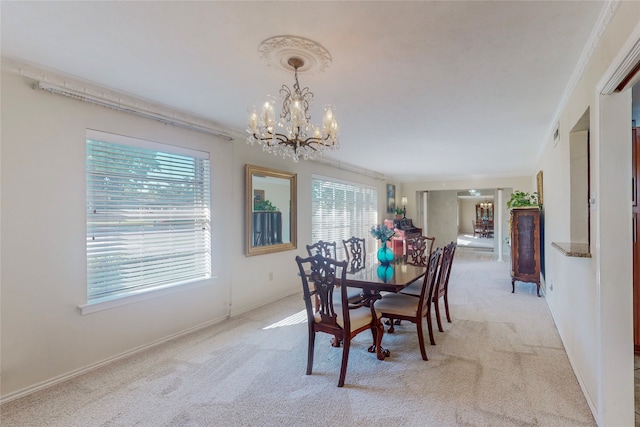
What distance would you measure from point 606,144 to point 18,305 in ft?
13.0

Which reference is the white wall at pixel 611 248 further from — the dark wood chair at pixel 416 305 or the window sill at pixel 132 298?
the window sill at pixel 132 298

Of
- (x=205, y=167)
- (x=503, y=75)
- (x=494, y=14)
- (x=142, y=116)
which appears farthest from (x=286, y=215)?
(x=494, y=14)

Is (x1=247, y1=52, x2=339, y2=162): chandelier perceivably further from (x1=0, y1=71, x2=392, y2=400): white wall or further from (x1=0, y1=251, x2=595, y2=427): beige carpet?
(x1=0, y1=251, x2=595, y2=427): beige carpet

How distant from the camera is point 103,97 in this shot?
269 centimetres

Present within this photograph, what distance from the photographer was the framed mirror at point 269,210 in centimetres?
419

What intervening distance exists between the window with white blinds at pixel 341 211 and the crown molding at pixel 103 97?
8.43 ft

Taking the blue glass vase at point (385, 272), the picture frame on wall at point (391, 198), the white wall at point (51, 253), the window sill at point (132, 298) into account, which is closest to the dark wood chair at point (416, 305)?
the blue glass vase at point (385, 272)

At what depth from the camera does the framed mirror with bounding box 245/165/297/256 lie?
4191 millimetres

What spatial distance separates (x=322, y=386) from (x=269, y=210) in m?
2.68

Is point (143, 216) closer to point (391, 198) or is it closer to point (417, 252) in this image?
point (417, 252)

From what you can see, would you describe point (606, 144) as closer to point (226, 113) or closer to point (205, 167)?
point (226, 113)

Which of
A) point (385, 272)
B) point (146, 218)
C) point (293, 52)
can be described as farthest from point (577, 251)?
point (146, 218)

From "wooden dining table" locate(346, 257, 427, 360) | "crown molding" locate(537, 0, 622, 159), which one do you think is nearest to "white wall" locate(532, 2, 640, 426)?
"crown molding" locate(537, 0, 622, 159)

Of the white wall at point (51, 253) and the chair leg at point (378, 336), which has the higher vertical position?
the white wall at point (51, 253)
